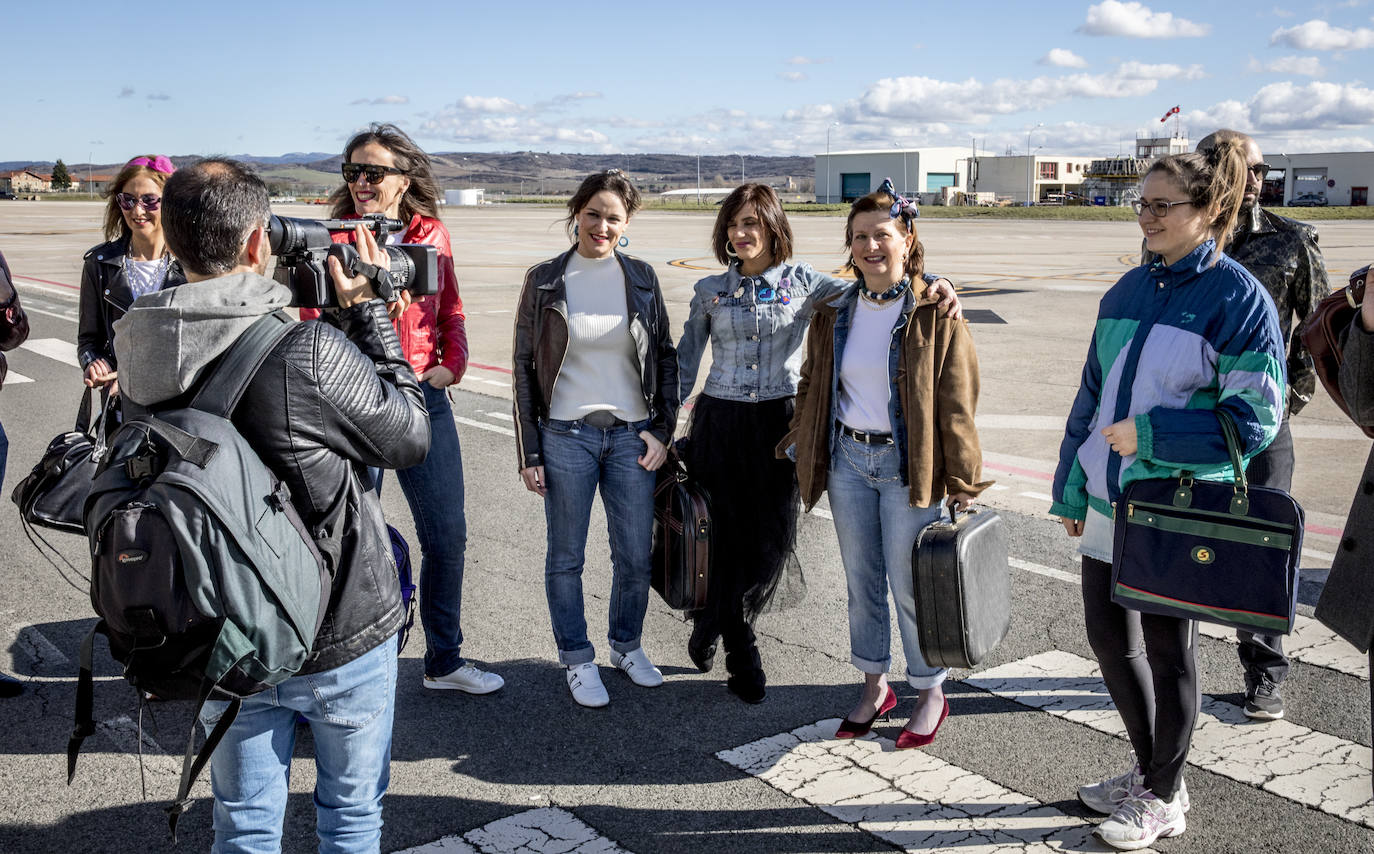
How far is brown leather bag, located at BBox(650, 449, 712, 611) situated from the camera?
14.0 feet

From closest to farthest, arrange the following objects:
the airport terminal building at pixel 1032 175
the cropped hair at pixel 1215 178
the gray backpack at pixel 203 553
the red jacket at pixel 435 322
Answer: the gray backpack at pixel 203 553 < the cropped hair at pixel 1215 178 < the red jacket at pixel 435 322 < the airport terminal building at pixel 1032 175

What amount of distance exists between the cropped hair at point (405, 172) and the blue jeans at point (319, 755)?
2.22 meters

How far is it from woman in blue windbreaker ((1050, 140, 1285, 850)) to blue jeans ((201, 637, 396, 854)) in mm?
2089

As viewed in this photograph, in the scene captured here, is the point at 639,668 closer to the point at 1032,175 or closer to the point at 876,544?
the point at 876,544

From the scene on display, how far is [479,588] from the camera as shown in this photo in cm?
554

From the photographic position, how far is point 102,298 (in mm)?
4676

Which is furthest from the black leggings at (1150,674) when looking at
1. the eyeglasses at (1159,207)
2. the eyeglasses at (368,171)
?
the eyeglasses at (368,171)

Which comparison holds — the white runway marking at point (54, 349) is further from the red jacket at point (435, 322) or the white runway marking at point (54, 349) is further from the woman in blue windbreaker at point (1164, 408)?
the woman in blue windbreaker at point (1164, 408)

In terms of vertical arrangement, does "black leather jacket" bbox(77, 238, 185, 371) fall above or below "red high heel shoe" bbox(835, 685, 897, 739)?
above

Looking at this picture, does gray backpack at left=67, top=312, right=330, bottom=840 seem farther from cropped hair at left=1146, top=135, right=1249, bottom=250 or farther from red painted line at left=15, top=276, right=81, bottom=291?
red painted line at left=15, top=276, right=81, bottom=291

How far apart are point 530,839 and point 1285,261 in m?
3.42

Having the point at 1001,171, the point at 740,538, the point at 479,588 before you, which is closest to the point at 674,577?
the point at 740,538

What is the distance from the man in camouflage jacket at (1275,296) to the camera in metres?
3.98

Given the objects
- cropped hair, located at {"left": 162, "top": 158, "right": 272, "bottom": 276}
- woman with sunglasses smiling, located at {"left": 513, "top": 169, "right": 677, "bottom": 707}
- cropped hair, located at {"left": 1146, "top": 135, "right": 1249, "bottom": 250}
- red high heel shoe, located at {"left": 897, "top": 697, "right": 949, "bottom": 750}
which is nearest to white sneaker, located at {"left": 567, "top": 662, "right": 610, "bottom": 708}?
woman with sunglasses smiling, located at {"left": 513, "top": 169, "right": 677, "bottom": 707}
